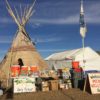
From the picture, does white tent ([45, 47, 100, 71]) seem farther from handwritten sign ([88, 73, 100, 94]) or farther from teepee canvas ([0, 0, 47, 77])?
handwritten sign ([88, 73, 100, 94])

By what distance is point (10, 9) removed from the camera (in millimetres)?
26141

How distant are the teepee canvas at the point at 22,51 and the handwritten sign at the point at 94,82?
7.62 m

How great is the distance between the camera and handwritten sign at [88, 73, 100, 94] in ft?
60.1

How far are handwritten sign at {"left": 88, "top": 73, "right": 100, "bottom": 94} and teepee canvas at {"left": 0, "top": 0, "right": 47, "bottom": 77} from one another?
25.0 ft

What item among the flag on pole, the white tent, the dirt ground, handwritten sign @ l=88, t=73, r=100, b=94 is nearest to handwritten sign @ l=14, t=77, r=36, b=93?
the dirt ground

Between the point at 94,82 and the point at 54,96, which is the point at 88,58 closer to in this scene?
the point at 94,82

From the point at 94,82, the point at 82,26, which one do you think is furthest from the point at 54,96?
the point at 82,26

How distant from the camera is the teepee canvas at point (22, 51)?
2608 cm

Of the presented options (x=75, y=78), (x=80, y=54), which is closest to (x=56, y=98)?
A: (x=75, y=78)

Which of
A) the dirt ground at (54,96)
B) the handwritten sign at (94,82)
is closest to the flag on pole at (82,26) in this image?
the handwritten sign at (94,82)

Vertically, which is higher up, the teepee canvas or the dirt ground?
the teepee canvas

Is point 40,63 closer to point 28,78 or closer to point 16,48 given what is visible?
point 16,48

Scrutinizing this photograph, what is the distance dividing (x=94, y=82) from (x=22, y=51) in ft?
30.8

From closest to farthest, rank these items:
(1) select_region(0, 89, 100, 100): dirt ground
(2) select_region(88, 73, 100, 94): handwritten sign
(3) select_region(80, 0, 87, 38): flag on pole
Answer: (1) select_region(0, 89, 100, 100): dirt ground, (2) select_region(88, 73, 100, 94): handwritten sign, (3) select_region(80, 0, 87, 38): flag on pole
